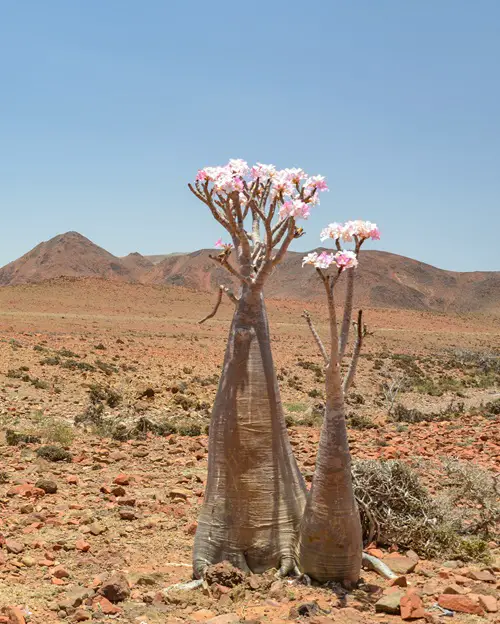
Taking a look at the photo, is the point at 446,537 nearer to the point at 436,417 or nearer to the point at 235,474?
the point at 235,474

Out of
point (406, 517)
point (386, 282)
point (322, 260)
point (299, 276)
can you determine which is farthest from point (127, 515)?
point (299, 276)

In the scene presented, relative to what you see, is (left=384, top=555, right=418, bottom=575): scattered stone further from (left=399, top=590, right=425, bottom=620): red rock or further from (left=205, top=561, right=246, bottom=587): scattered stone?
(left=205, top=561, right=246, bottom=587): scattered stone

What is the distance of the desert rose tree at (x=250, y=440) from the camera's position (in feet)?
14.5

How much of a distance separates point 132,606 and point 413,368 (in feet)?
65.1

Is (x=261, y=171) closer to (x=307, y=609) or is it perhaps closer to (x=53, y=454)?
(x=307, y=609)

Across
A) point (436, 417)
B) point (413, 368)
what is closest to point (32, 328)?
point (413, 368)

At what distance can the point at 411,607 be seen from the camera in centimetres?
375

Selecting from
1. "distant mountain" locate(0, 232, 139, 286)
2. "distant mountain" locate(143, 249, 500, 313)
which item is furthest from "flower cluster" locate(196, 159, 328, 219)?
"distant mountain" locate(0, 232, 139, 286)

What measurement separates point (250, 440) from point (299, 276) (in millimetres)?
83207

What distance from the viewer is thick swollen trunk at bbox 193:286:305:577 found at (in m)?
4.44

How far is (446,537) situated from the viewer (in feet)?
17.0

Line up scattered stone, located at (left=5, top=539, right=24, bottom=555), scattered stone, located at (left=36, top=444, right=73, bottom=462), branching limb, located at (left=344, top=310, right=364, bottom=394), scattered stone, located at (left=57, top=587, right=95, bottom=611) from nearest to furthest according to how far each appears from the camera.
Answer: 1. scattered stone, located at (left=57, top=587, right=95, bottom=611)
2. branching limb, located at (left=344, top=310, right=364, bottom=394)
3. scattered stone, located at (left=5, top=539, right=24, bottom=555)
4. scattered stone, located at (left=36, top=444, right=73, bottom=462)

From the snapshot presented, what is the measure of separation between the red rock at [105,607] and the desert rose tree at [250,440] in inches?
26.7

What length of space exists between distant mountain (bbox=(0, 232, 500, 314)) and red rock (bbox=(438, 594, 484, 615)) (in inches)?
2924
